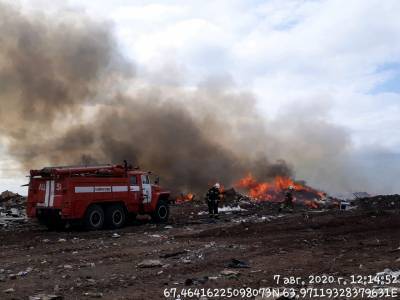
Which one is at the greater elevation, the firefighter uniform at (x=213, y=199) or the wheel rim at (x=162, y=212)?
the firefighter uniform at (x=213, y=199)

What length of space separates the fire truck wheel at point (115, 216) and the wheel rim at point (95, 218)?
36cm

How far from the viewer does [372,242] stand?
39.2 ft

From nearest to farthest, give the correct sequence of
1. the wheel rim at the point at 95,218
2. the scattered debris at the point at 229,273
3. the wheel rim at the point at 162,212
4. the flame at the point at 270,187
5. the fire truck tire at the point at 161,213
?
1. the scattered debris at the point at 229,273
2. the wheel rim at the point at 95,218
3. the fire truck tire at the point at 161,213
4. the wheel rim at the point at 162,212
5. the flame at the point at 270,187

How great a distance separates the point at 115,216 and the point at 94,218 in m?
0.91

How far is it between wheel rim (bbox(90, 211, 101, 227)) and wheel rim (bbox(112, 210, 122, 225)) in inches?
24.2

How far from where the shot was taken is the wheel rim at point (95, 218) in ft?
55.2

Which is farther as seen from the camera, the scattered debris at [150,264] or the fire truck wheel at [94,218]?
the fire truck wheel at [94,218]

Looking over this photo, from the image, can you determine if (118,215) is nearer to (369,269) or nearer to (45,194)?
(45,194)

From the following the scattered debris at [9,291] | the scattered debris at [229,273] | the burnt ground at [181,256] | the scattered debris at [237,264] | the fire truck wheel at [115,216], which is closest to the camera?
the scattered debris at [9,291]

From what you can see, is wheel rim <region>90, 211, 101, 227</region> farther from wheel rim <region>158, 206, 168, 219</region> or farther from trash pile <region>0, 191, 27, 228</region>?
trash pile <region>0, 191, 27, 228</region>

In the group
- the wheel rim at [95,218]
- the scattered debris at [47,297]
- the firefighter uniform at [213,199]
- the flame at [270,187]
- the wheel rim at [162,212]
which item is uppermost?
the flame at [270,187]

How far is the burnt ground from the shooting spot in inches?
306

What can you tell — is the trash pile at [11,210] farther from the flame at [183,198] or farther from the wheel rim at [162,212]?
the flame at [183,198]

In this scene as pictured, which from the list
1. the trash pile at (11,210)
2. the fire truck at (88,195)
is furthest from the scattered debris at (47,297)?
the trash pile at (11,210)
